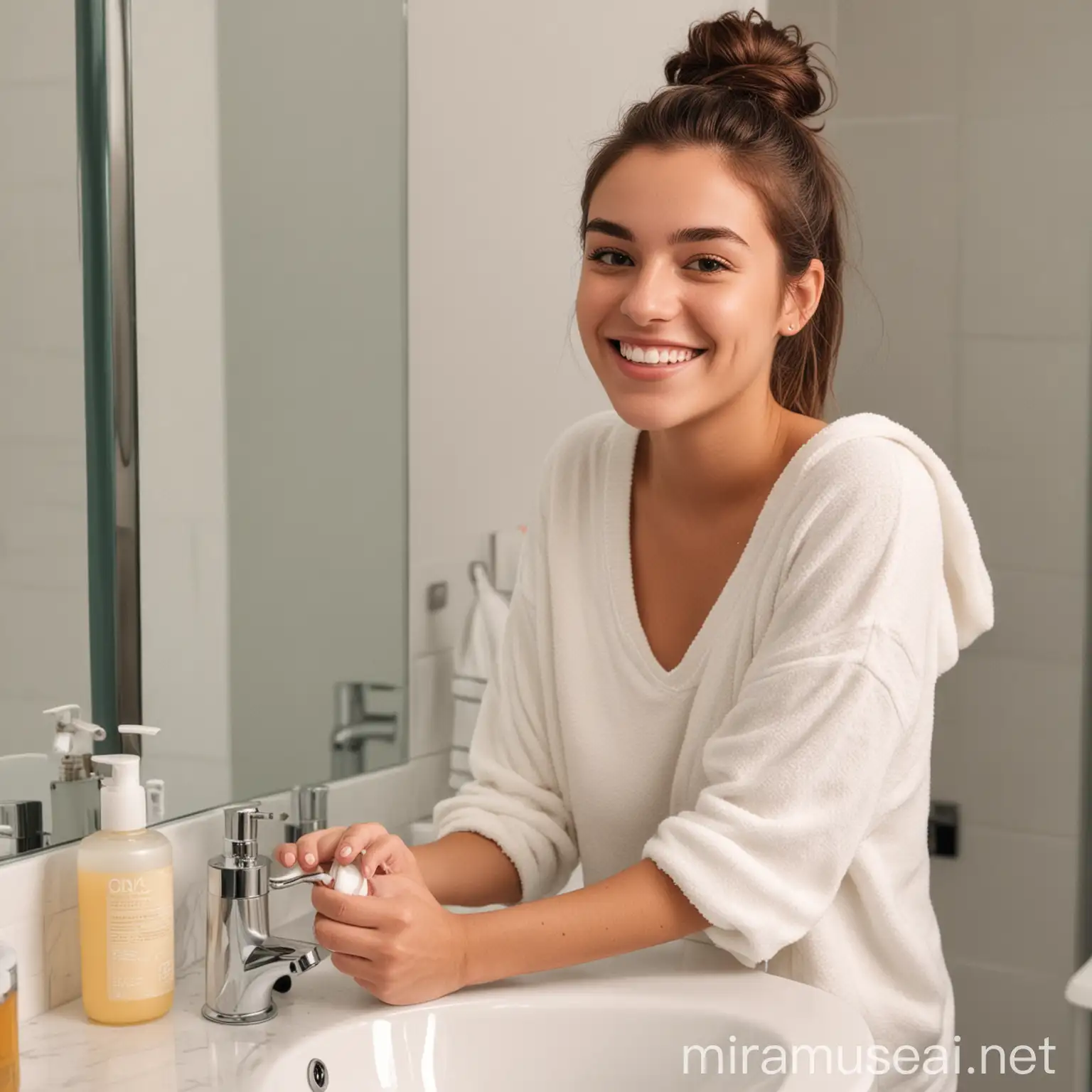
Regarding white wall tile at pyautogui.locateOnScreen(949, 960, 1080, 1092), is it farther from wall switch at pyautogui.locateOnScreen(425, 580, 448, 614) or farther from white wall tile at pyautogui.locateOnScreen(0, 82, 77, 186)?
white wall tile at pyautogui.locateOnScreen(0, 82, 77, 186)

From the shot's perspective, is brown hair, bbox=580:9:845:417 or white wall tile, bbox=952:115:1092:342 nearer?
brown hair, bbox=580:9:845:417

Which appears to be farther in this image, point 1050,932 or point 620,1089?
point 1050,932

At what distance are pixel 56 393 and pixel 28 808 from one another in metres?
0.32

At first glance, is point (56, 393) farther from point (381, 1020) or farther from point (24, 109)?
point (381, 1020)

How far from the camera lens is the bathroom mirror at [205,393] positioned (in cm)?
108

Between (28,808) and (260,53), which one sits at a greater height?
(260,53)

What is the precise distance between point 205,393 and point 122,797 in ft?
1.35

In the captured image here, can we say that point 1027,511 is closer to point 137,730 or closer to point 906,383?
point 906,383

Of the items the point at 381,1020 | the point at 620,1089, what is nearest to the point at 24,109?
the point at 381,1020

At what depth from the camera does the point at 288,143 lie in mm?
1369

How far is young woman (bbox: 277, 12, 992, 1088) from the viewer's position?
103 centimetres

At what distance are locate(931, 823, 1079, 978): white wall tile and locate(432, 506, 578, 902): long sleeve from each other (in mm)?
912

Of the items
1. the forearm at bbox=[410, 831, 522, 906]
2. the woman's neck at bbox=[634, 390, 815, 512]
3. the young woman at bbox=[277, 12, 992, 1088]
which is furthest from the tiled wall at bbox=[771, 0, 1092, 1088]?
the forearm at bbox=[410, 831, 522, 906]

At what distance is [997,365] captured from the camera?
Answer: 1919 millimetres
